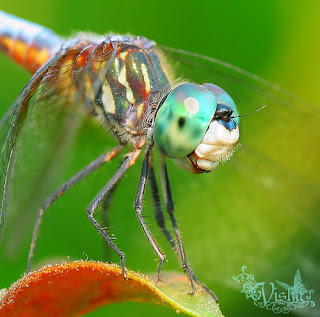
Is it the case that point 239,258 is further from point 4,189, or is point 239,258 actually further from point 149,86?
point 4,189

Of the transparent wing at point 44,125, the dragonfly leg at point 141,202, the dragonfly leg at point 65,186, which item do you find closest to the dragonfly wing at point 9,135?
the transparent wing at point 44,125

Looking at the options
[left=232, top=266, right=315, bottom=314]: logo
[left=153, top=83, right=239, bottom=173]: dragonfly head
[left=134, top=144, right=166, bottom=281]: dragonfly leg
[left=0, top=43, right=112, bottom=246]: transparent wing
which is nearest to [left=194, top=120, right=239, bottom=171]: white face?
[left=153, top=83, right=239, bottom=173]: dragonfly head

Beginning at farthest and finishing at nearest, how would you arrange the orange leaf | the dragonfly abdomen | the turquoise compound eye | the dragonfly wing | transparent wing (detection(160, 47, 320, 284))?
the dragonfly abdomen
transparent wing (detection(160, 47, 320, 284))
the dragonfly wing
the turquoise compound eye
the orange leaf

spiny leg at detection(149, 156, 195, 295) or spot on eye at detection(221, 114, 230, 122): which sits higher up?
spot on eye at detection(221, 114, 230, 122)

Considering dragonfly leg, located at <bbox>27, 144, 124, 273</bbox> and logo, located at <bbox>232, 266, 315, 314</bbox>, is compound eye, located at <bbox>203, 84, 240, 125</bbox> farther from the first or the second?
logo, located at <bbox>232, 266, 315, 314</bbox>

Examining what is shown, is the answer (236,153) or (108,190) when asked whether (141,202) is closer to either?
(108,190)

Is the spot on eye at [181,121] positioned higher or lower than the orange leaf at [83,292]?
higher

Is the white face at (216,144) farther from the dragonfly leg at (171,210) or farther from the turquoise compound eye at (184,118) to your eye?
the dragonfly leg at (171,210)
